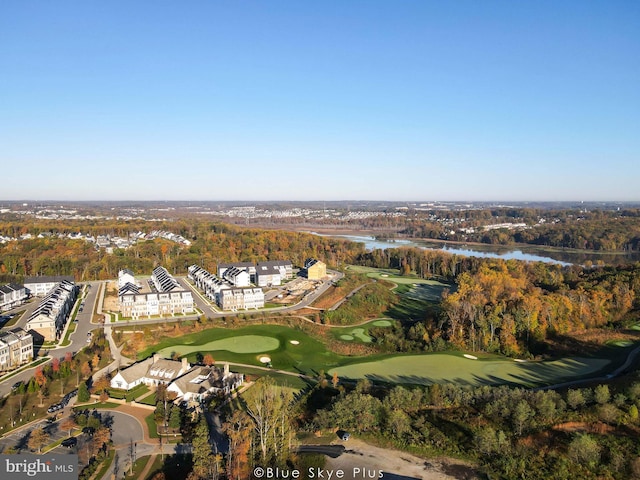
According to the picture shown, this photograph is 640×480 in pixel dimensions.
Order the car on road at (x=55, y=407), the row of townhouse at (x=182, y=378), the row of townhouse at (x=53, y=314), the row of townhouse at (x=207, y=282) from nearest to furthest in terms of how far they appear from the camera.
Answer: the car on road at (x=55, y=407) < the row of townhouse at (x=182, y=378) < the row of townhouse at (x=53, y=314) < the row of townhouse at (x=207, y=282)

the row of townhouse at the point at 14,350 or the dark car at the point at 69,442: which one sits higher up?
the row of townhouse at the point at 14,350

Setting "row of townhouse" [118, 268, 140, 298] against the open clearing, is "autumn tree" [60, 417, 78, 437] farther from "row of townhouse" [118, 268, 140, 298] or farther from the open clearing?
"row of townhouse" [118, 268, 140, 298]

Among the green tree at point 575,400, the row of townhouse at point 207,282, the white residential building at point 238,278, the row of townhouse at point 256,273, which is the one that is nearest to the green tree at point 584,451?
the green tree at point 575,400

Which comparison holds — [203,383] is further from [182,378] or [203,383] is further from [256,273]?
[256,273]

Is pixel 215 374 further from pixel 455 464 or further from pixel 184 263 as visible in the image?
pixel 184 263

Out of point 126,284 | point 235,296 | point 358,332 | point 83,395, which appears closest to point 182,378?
point 83,395

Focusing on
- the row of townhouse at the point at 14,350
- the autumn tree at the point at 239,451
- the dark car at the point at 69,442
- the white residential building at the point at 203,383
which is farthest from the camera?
the row of townhouse at the point at 14,350

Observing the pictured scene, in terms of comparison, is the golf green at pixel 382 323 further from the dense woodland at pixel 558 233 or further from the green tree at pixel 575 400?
the dense woodland at pixel 558 233
